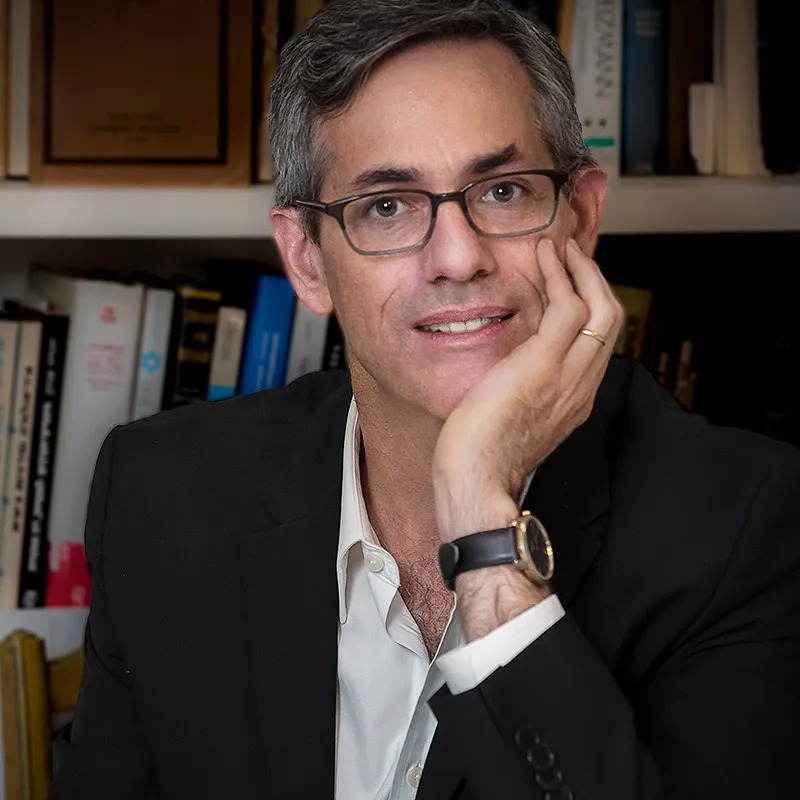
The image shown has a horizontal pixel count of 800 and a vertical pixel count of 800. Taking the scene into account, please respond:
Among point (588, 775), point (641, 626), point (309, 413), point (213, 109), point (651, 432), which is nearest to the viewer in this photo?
point (588, 775)

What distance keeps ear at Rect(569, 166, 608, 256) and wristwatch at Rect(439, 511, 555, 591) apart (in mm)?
375

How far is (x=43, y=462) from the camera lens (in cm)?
161

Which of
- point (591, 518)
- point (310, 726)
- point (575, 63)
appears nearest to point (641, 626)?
point (591, 518)

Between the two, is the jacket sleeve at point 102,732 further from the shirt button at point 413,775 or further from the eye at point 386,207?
the eye at point 386,207

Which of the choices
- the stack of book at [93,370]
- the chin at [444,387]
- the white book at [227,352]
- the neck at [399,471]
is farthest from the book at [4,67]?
the chin at [444,387]

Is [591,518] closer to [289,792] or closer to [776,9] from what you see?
[289,792]

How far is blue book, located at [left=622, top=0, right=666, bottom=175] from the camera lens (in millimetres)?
1609

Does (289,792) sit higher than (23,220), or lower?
lower

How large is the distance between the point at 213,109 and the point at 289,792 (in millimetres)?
851

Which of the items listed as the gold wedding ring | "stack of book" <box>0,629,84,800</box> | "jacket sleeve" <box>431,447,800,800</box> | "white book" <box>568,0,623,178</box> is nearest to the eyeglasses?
the gold wedding ring

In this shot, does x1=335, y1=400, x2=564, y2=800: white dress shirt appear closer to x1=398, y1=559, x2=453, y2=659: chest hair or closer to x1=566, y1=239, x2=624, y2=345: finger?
x1=398, y1=559, x2=453, y2=659: chest hair

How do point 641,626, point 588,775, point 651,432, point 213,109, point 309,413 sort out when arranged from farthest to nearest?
1. point 213,109
2. point 309,413
3. point 651,432
4. point 641,626
5. point 588,775

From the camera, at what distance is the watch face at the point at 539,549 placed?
1017 millimetres

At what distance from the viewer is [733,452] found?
1.18 metres
